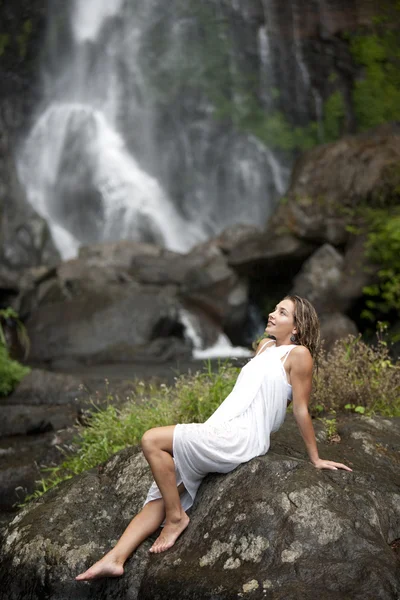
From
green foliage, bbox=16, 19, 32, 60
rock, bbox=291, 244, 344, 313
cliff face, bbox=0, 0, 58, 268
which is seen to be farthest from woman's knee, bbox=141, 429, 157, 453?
green foliage, bbox=16, 19, 32, 60

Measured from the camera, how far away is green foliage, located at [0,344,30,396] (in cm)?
986

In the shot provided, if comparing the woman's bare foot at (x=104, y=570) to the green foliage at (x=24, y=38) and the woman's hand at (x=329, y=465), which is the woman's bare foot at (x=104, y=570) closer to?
the woman's hand at (x=329, y=465)

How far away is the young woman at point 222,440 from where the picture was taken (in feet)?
12.1

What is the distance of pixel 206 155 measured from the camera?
22422 mm

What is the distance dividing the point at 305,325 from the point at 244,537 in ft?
4.37

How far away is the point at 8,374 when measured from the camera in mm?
10016

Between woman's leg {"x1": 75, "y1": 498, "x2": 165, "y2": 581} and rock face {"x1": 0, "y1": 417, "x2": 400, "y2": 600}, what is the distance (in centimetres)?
8

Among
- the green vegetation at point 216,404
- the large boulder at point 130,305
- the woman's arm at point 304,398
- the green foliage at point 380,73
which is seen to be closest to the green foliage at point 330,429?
the green vegetation at point 216,404

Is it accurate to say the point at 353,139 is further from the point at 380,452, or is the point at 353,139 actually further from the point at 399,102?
the point at 380,452

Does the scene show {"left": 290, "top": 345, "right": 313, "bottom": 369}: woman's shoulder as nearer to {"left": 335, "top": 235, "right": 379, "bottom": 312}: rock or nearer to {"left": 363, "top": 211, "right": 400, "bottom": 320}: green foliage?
{"left": 363, "top": 211, "right": 400, "bottom": 320}: green foliage

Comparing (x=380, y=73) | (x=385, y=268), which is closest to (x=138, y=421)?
(x=385, y=268)

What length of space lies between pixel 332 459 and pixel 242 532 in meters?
1.07

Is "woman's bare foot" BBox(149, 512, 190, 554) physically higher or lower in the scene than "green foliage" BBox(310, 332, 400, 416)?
higher

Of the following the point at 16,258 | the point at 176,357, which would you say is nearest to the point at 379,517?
the point at 176,357
